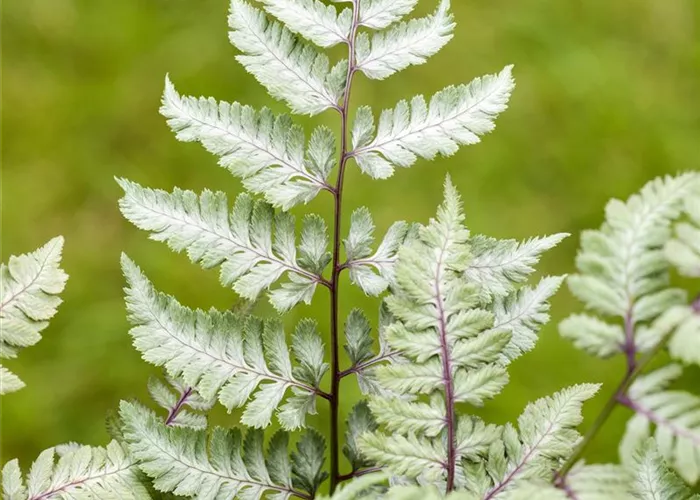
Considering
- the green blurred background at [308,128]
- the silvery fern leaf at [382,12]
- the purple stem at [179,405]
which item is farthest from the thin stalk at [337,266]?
the green blurred background at [308,128]

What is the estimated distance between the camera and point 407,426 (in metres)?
0.94

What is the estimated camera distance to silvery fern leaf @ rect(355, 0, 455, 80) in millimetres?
1090

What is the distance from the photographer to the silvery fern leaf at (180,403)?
118cm

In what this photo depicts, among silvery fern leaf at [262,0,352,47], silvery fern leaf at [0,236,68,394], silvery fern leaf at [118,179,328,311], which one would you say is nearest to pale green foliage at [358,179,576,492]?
silvery fern leaf at [118,179,328,311]

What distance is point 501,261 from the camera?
1.08 metres

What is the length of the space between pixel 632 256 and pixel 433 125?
41 cm

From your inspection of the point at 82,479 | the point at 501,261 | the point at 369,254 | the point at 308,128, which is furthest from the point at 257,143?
the point at 308,128

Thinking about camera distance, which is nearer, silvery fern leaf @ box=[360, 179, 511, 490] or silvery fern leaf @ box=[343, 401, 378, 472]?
silvery fern leaf @ box=[360, 179, 511, 490]

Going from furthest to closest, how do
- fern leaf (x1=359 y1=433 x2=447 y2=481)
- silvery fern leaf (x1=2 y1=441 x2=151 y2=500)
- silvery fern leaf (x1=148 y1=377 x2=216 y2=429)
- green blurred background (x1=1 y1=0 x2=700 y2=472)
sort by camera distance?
green blurred background (x1=1 y1=0 x2=700 y2=472) → silvery fern leaf (x1=148 y1=377 x2=216 y2=429) → silvery fern leaf (x1=2 y1=441 x2=151 y2=500) → fern leaf (x1=359 y1=433 x2=447 y2=481)

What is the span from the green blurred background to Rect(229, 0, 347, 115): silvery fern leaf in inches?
68.8

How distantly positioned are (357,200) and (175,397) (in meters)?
1.84

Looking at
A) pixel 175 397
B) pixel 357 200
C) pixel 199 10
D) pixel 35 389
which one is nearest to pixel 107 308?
pixel 35 389

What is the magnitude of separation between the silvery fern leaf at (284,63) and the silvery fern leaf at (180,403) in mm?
492

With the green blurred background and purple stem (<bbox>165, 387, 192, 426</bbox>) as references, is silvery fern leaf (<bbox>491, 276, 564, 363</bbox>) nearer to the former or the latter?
purple stem (<bbox>165, 387, 192, 426</bbox>)
